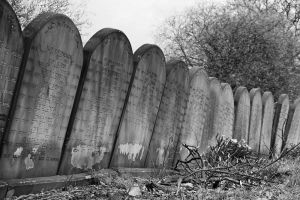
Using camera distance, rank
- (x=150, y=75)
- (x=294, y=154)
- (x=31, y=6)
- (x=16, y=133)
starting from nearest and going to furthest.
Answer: (x=16, y=133), (x=150, y=75), (x=294, y=154), (x=31, y=6)

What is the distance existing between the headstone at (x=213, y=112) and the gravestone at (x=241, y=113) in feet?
2.74

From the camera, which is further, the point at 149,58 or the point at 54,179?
the point at 149,58

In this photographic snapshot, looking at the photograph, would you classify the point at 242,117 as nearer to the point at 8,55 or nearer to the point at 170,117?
the point at 170,117

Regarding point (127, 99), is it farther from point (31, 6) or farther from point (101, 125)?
point (31, 6)

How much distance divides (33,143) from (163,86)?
2.37 metres

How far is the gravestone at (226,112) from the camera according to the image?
26.4 feet

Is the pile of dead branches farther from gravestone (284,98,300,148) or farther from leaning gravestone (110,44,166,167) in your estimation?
gravestone (284,98,300,148)

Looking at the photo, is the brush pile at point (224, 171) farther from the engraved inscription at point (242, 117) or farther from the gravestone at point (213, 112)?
the engraved inscription at point (242, 117)

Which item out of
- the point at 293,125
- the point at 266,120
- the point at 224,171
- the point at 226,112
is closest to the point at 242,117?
the point at 226,112

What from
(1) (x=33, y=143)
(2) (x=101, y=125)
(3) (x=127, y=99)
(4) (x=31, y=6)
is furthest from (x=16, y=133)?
(4) (x=31, y=6)

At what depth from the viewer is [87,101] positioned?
4.69m

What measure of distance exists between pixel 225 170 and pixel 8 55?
3213 millimetres

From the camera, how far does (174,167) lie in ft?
21.6

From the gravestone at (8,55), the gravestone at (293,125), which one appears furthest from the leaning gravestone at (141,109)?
the gravestone at (293,125)
